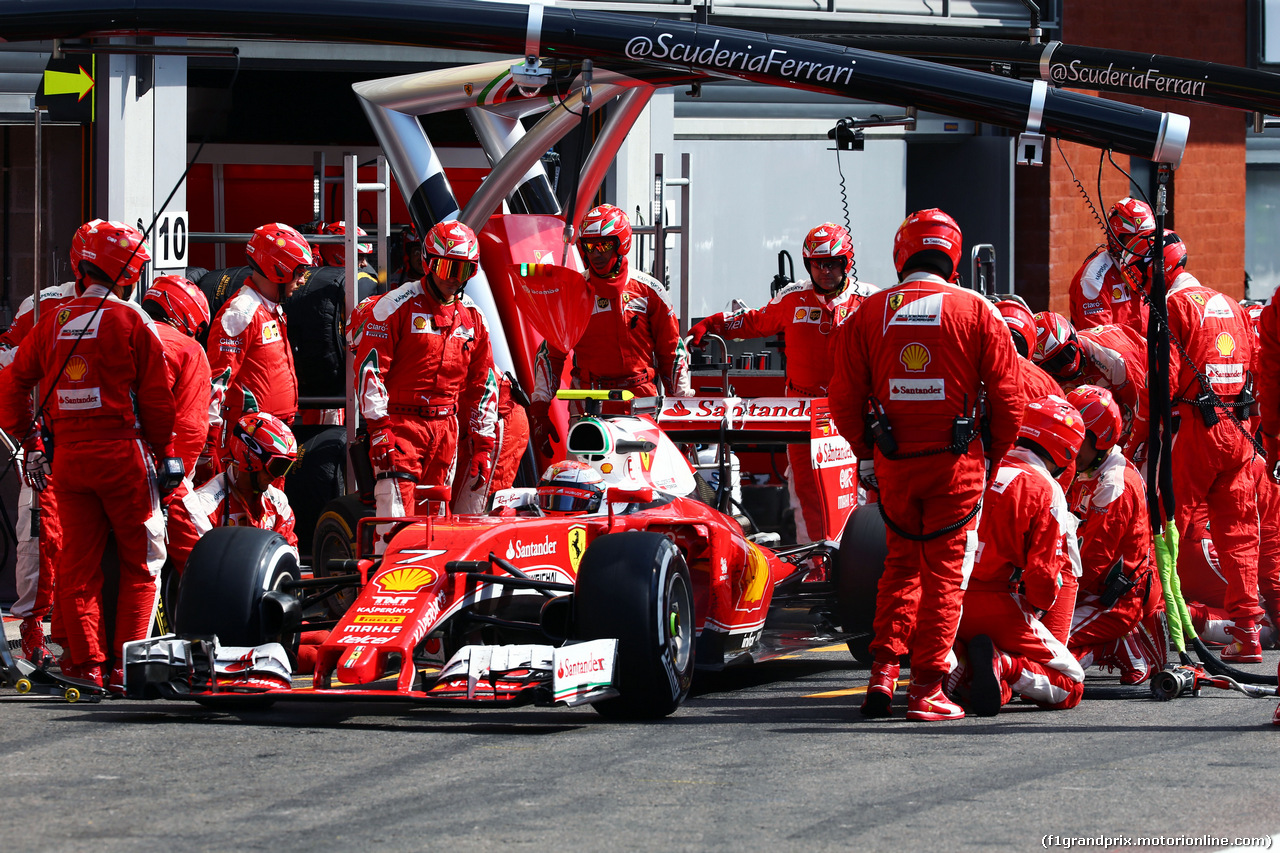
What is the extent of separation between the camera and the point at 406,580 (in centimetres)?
698

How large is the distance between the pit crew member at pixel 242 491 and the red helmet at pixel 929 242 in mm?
3062

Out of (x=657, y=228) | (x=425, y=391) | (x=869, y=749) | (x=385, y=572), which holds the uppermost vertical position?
(x=657, y=228)

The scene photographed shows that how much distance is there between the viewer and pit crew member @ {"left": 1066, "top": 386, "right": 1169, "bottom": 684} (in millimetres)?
7906

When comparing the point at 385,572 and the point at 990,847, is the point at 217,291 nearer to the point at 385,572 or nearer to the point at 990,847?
the point at 385,572

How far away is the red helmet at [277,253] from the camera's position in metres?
9.43

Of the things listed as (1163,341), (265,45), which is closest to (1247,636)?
(1163,341)

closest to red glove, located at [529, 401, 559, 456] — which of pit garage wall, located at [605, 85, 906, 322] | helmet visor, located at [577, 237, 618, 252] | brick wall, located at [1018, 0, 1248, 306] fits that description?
helmet visor, located at [577, 237, 618, 252]

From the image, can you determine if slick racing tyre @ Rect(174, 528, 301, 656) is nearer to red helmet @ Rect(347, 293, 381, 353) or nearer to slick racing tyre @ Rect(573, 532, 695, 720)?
slick racing tyre @ Rect(573, 532, 695, 720)

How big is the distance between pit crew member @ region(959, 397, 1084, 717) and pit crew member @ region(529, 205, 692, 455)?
3925 millimetres

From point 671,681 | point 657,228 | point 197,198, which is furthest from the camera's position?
point 197,198

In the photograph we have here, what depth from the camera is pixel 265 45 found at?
1375 centimetres

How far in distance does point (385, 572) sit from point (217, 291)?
5524 mm

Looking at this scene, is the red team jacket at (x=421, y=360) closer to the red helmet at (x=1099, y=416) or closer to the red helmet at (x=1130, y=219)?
the red helmet at (x=1099, y=416)

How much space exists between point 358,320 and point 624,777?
4429 millimetres
